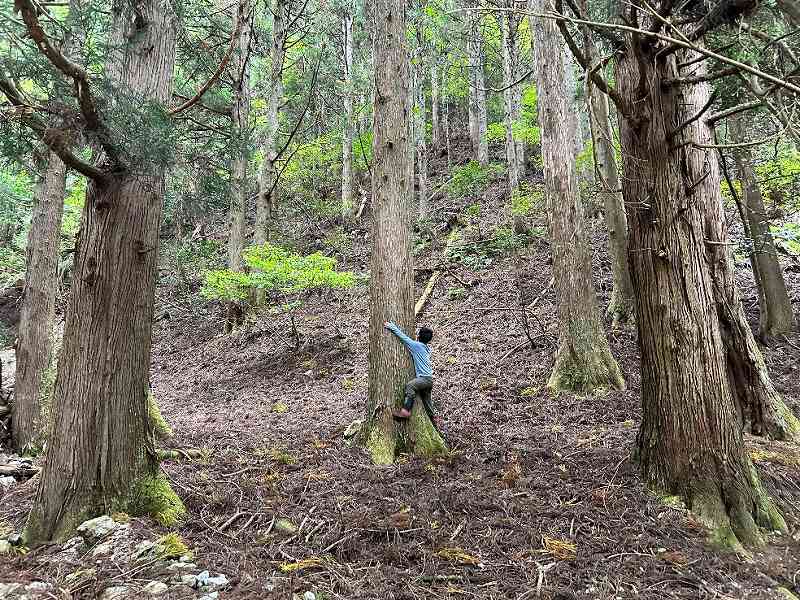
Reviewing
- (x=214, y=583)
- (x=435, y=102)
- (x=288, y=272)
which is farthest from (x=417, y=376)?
(x=435, y=102)

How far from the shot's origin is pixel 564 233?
286 inches

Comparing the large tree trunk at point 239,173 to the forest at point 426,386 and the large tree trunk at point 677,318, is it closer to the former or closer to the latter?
the forest at point 426,386

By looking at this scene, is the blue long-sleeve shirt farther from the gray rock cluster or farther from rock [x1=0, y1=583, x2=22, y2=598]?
rock [x1=0, y1=583, x2=22, y2=598]

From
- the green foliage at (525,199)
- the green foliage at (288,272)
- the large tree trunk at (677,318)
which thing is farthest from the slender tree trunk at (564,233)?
the green foliage at (525,199)

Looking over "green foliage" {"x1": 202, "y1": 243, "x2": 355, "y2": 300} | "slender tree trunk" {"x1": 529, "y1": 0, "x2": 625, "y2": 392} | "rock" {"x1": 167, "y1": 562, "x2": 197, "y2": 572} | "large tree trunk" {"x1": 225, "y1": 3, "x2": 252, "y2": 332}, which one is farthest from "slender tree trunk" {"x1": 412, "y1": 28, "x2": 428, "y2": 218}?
"rock" {"x1": 167, "y1": 562, "x2": 197, "y2": 572}

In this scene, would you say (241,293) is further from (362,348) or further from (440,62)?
(440,62)

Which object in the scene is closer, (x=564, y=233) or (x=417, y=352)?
(x=417, y=352)

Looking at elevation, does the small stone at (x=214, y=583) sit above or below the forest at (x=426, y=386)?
below

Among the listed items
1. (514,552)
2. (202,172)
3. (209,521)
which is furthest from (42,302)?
(514,552)

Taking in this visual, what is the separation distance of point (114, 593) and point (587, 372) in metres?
6.05

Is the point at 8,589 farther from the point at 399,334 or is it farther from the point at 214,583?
the point at 399,334

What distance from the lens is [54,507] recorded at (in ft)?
11.3

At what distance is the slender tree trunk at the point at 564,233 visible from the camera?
279 inches

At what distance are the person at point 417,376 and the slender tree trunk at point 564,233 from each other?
8.47 feet
